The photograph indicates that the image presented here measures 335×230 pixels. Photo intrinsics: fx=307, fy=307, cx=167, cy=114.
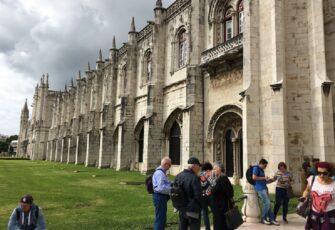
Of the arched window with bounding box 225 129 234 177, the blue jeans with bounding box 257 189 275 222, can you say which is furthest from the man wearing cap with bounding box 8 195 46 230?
the arched window with bounding box 225 129 234 177

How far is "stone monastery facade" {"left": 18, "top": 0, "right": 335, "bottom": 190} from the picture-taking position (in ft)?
40.2

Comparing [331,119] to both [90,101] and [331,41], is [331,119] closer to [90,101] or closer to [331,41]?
[331,41]

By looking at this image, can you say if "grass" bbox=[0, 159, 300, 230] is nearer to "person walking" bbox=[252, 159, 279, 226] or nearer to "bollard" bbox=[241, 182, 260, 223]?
"bollard" bbox=[241, 182, 260, 223]

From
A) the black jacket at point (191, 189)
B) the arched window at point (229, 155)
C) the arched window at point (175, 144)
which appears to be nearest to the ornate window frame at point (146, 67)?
the arched window at point (175, 144)

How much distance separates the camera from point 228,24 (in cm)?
1828

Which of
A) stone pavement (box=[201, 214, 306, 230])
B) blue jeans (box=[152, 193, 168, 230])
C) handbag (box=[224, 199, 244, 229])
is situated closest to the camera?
handbag (box=[224, 199, 244, 229])

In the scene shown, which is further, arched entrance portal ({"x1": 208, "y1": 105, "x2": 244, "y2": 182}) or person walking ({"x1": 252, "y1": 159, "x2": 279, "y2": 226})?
arched entrance portal ({"x1": 208, "y1": 105, "x2": 244, "y2": 182})

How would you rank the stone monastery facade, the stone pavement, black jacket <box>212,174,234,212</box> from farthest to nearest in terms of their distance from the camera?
the stone monastery facade → the stone pavement → black jacket <box>212,174,234,212</box>

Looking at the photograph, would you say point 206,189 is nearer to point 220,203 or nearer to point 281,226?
point 220,203

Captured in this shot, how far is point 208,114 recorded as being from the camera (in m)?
18.3

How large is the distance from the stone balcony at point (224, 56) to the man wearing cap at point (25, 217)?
12.7 m

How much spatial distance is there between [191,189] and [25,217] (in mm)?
2758

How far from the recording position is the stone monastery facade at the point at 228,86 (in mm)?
12258

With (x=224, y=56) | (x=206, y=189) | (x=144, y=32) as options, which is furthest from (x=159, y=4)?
(x=206, y=189)
